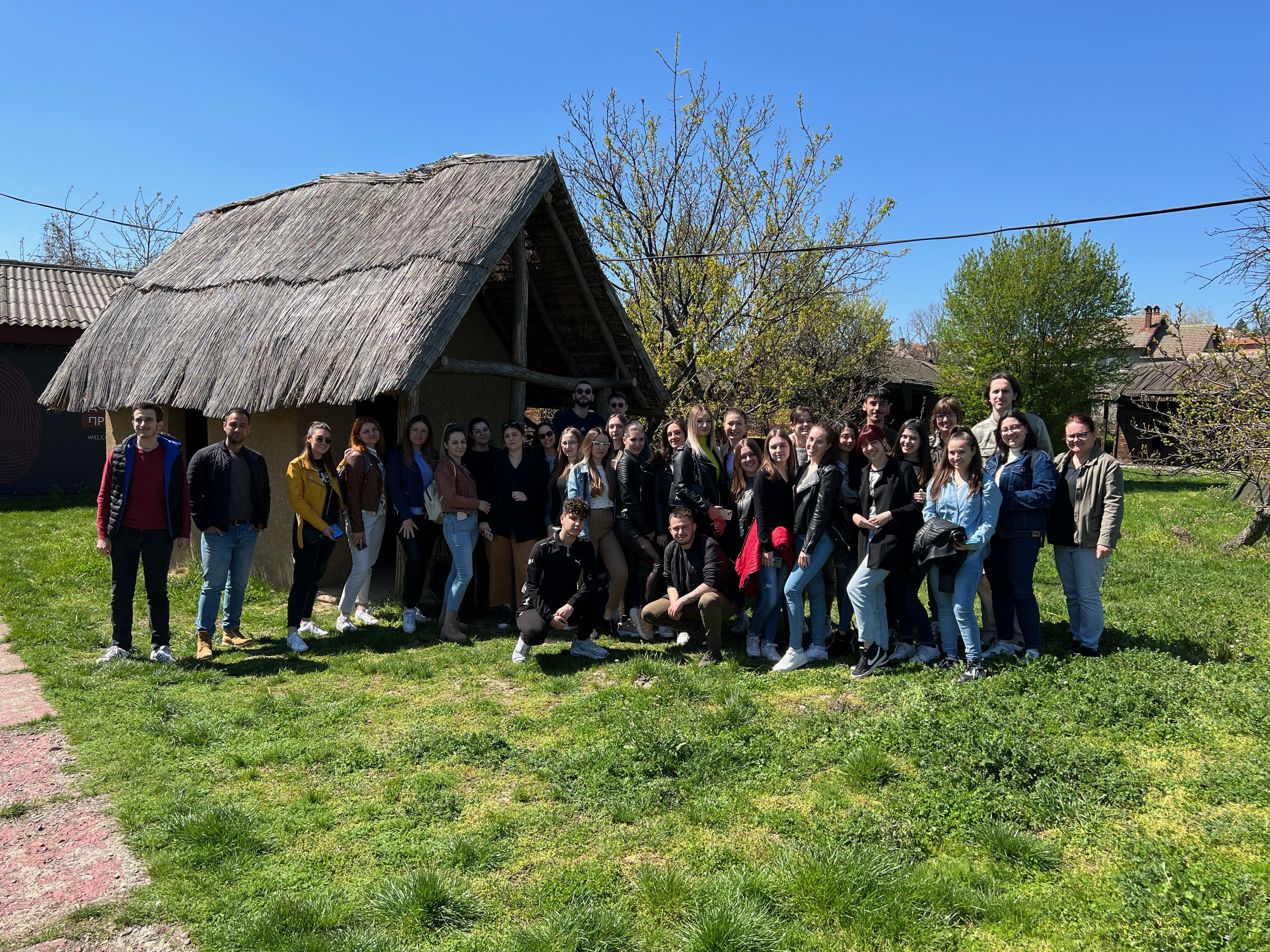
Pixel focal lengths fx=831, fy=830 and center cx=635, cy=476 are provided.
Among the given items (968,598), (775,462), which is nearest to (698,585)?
(775,462)

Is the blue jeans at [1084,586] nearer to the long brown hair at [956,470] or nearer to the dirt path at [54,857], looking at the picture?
the long brown hair at [956,470]

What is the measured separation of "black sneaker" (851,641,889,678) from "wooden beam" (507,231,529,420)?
15.4 feet

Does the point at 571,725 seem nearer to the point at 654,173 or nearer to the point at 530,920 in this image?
the point at 530,920

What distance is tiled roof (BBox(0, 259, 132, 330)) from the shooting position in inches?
638

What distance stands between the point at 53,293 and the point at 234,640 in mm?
15103

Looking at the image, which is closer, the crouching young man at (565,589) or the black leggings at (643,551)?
the crouching young man at (565,589)

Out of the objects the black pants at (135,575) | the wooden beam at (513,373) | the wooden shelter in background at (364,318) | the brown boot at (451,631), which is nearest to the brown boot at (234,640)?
the black pants at (135,575)

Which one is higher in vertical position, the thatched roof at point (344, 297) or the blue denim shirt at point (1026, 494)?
the thatched roof at point (344, 297)

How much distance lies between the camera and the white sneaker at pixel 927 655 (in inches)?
235

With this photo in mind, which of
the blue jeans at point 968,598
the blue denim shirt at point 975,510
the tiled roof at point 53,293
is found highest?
the tiled roof at point 53,293

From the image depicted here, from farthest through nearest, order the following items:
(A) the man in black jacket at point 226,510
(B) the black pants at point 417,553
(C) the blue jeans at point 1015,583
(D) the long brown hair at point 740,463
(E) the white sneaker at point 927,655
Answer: (B) the black pants at point 417,553, (D) the long brown hair at point 740,463, (A) the man in black jacket at point 226,510, (E) the white sneaker at point 927,655, (C) the blue jeans at point 1015,583

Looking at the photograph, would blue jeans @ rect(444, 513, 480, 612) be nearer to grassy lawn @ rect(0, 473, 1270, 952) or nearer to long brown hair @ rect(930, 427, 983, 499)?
grassy lawn @ rect(0, 473, 1270, 952)

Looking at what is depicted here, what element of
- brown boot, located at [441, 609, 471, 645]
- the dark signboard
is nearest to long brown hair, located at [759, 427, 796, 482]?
brown boot, located at [441, 609, 471, 645]

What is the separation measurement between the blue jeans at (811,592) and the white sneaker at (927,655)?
27.2 inches
